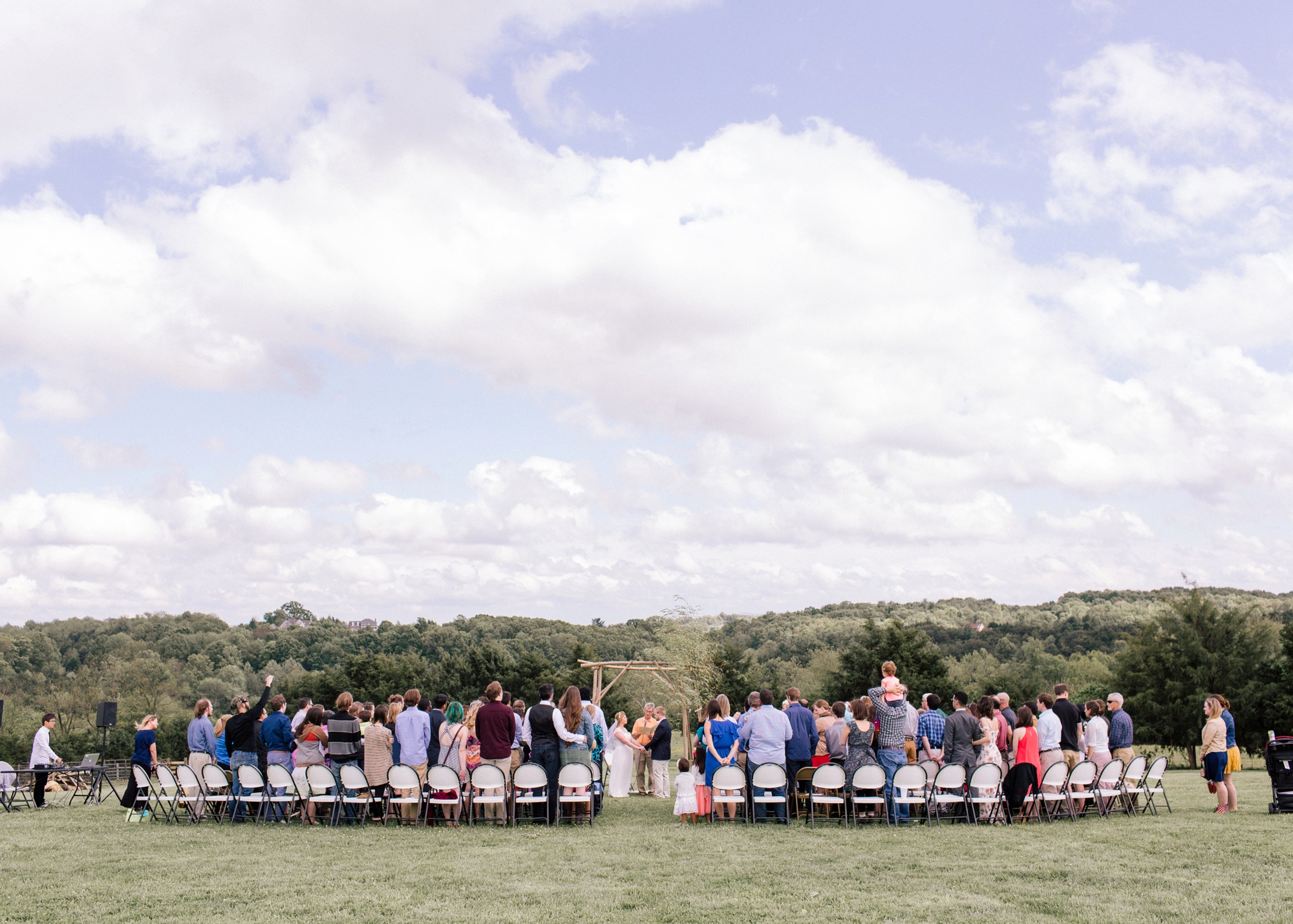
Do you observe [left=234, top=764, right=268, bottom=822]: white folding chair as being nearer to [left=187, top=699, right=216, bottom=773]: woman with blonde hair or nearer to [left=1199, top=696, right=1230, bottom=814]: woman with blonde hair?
[left=187, top=699, right=216, bottom=773]: woman with blonde hair

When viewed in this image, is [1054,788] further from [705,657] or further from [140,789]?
[705,657]

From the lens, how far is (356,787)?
1184 cm

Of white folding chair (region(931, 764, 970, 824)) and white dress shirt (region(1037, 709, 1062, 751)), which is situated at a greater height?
white dress shirt (region(1037, 709, 1062, 751))

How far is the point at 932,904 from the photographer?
7.18 meters

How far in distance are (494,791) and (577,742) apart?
4.02ft

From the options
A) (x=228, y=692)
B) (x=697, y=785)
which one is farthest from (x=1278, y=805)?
(x=228, y=692)

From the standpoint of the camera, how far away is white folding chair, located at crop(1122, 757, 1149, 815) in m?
11.9

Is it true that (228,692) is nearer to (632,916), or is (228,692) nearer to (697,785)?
(697,785)

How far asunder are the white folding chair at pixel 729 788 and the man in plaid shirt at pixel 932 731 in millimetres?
2336

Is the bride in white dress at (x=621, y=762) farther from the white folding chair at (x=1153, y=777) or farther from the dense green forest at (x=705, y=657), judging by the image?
the dense green forest at (x=705, y=657)

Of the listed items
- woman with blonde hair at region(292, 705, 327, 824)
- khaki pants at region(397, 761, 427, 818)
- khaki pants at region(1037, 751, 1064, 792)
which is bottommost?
khaki pants at region(397, 761, 427, 818)

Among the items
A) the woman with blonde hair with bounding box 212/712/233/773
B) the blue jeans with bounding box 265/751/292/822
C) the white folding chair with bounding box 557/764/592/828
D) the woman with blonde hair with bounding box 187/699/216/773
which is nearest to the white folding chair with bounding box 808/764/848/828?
the white folding chair with bounding box 557/764/592/828

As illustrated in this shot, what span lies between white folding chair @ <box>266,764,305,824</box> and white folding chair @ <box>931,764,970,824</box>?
768cm

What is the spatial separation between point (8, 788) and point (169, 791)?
4780 millimetres
